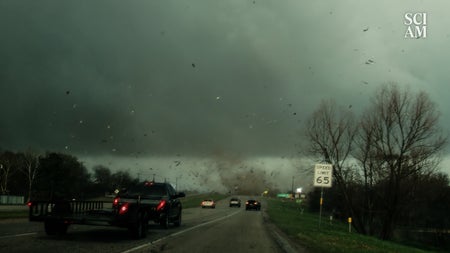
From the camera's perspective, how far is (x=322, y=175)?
24.4 metres

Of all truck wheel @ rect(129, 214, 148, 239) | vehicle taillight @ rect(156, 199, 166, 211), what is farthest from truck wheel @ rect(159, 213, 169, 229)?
truck wheel @ rect(129, 214, 148, 239)

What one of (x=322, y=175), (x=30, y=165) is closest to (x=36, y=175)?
(x=30, y=165)

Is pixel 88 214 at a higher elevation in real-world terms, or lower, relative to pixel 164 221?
higher

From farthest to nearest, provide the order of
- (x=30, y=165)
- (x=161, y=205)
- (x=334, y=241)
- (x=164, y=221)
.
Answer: (x=30, y=165) → (x=164, y=221) → (x=161, y=205) → (x=334, y=241)

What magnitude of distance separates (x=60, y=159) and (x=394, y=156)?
7957cm

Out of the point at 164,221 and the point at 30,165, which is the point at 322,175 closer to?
the point at 164,221

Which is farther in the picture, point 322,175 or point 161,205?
point 322,175

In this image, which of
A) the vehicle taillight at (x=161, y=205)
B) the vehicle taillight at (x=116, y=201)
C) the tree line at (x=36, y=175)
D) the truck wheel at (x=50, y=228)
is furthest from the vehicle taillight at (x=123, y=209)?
the tree line at (x=36, y=175)

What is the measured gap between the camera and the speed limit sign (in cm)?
2419

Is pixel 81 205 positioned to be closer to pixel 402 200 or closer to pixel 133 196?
pixel 133 196

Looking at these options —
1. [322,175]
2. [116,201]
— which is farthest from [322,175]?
[116,201]

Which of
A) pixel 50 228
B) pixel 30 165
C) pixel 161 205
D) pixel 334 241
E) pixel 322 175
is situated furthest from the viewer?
pixel 30 165

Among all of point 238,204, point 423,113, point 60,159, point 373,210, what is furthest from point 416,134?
point 60,159

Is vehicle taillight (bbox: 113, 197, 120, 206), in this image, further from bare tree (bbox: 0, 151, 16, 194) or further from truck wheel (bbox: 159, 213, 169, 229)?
bare tree (bbox: 0, 151, 16, 194)
